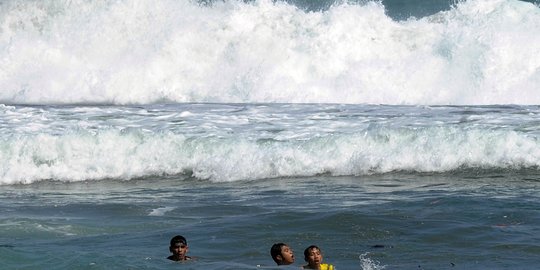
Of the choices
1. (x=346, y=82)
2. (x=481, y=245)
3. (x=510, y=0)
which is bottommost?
(x=481, y=245)

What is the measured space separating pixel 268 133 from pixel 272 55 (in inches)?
288

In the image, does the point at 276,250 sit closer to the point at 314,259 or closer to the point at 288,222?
the point at 314,259

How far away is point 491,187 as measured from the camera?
12703 mm

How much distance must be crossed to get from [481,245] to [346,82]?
13172mm

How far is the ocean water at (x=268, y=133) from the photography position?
1015cm

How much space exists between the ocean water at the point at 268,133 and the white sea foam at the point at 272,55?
46mm

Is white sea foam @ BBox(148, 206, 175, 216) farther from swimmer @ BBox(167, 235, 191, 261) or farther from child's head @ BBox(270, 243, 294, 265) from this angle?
child's head @ BBox(270, 243, 294, 265)

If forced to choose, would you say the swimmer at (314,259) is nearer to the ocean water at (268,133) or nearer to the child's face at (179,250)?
the ocean water at (268,133)

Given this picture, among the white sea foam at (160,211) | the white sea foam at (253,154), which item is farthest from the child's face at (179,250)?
the white sea foam at (253,154)

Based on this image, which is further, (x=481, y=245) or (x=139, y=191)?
(x=139, y=191)

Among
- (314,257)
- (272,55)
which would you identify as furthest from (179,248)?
(272,55)

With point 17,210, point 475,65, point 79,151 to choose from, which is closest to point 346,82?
point 475,65

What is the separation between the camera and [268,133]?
54.1 ft

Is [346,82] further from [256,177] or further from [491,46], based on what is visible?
[256,177]
